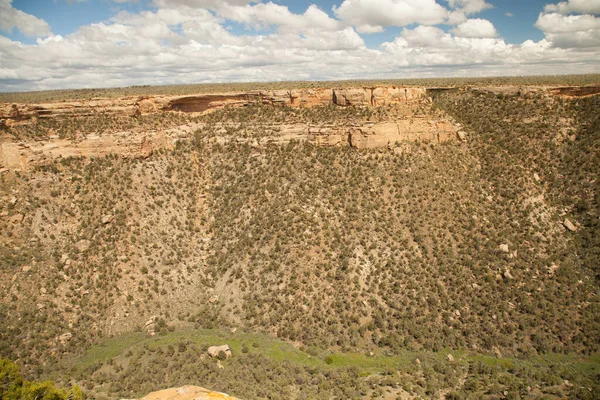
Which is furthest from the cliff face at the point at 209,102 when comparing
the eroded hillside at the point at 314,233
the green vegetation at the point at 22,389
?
the green vegetation at the point at 22,389

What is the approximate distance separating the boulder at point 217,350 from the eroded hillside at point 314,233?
105cm

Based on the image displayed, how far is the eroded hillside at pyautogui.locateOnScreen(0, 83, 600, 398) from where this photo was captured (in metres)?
25.1

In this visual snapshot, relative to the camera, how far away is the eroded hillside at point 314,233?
2512cm

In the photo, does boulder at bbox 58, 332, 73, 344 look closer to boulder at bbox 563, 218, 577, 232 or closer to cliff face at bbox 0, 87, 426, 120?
cliff face at bbox 0, 87, 426, 120

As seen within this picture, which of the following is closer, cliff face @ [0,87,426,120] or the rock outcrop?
the rock outcrop

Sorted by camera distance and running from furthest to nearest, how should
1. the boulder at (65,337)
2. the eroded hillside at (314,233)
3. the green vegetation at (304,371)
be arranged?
the eroded hillside at (314,233)
the boulder at (65,337)
the green vegetation at (304,371)

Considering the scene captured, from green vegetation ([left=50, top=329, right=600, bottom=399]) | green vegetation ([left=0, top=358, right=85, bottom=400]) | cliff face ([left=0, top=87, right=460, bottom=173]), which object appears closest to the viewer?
green vegetation ([left=0, top=358, right=85, bottom=400])

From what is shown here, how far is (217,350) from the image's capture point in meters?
24.0

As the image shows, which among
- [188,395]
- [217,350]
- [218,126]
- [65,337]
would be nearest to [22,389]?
[188,395]

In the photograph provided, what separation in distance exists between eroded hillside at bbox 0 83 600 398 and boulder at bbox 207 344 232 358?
1049 millimetres

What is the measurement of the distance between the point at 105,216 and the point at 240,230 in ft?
38.3

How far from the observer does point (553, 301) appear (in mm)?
27406

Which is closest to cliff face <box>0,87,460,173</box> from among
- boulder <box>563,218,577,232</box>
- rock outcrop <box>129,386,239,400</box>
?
boulder <box>563,218,577,232</box>

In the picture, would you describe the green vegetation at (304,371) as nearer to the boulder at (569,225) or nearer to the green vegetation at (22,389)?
the green vegetation at (22,389)
